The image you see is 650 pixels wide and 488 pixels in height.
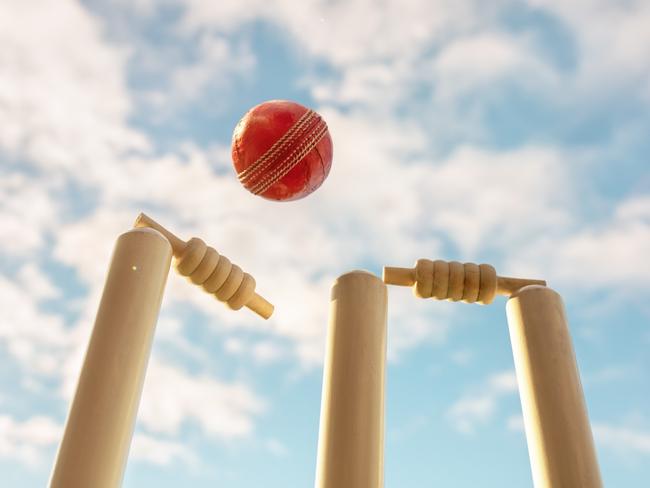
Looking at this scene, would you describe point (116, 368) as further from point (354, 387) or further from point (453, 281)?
point (453, 281)

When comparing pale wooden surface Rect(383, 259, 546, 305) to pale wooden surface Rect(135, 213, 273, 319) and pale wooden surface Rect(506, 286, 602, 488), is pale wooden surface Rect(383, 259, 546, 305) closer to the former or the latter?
Result: pale wooden surface Rect(506, 286, 602, 488)

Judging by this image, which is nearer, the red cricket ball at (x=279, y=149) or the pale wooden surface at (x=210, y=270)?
the pale wooden surface at (x=210, y=270)

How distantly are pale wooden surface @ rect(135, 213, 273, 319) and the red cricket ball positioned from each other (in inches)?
18.5

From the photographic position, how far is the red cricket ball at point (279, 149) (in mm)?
3281

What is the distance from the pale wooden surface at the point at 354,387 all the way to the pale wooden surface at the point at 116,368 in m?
0.75

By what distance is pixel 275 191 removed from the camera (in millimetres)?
3391

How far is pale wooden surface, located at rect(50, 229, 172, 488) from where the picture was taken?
89.4 inches

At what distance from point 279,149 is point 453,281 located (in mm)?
1089

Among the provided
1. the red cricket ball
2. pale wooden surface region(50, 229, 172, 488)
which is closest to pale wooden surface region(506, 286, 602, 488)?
the red cricket ball

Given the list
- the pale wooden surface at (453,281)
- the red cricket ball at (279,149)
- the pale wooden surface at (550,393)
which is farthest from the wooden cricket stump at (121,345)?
the pale wooden surface at (550,393)

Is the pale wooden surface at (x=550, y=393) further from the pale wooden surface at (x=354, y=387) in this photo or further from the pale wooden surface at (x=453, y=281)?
the pale wooden surface at (x=354, y=387)

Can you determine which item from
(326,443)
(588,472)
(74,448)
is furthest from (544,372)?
(74,448)

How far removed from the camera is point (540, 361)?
2748 millimetres

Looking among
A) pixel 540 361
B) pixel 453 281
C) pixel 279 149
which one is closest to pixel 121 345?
pixel 279 149
